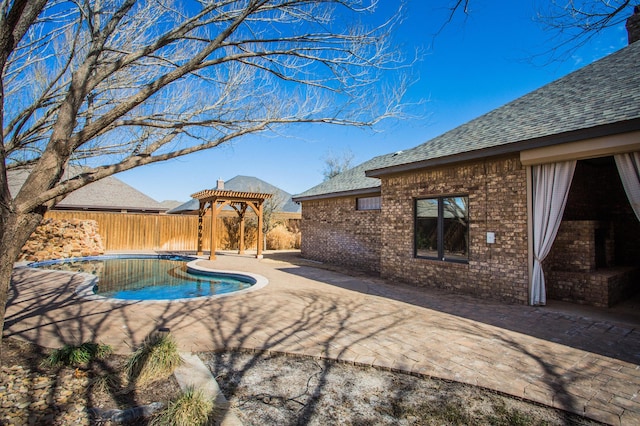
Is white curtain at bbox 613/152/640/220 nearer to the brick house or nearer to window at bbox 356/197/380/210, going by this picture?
the brick house

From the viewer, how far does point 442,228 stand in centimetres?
781

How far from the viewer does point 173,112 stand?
15.7 feet

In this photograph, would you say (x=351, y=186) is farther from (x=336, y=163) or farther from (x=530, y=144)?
(x=336, y=163)

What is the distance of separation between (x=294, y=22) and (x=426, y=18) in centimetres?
175

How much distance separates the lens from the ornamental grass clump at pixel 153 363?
3141mm

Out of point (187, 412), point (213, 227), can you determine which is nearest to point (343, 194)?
point (213, 227)

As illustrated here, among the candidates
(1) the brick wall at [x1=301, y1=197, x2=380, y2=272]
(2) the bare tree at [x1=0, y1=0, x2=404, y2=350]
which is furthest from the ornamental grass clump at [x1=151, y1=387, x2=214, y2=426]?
(1) the brick wall at [x1=301, y1=197, x2=380, y2=272]

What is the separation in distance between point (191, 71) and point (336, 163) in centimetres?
3133

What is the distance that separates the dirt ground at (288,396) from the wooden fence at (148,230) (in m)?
16.1

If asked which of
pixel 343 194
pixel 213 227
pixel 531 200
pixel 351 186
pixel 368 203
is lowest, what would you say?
pixel 213 227

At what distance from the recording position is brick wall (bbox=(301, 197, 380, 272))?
11.2 metres

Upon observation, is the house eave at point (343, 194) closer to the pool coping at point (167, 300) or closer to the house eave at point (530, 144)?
the house eave at point (530, 144)

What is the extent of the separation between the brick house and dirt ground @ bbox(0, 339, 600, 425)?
13.6 ft

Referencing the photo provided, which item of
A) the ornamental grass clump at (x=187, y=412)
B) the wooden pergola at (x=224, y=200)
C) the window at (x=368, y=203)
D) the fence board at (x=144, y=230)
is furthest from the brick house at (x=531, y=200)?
the fence board at (x=144, y=230)
